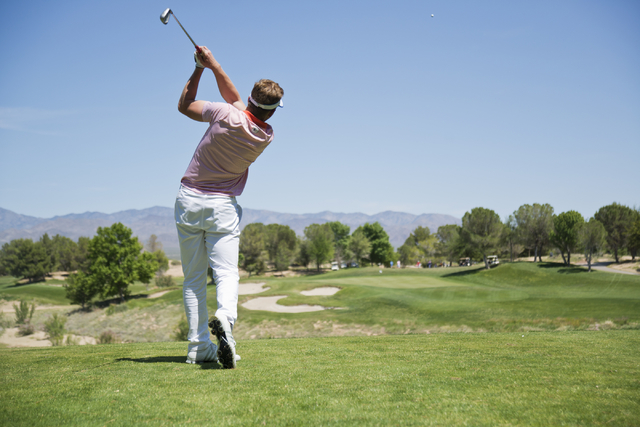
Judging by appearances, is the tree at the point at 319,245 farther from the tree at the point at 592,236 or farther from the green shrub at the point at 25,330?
the green shrub at the point at 25,330

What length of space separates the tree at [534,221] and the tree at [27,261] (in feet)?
247

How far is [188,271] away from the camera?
4.74 metres

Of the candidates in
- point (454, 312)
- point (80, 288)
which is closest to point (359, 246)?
point (80, 288)

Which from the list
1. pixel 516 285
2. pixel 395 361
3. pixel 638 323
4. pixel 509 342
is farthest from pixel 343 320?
pixel 516 285

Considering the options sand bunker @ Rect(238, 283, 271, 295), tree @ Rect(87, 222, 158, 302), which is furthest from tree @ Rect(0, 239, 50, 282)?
sand bunker @ Rect(238, 283, 271, 295)

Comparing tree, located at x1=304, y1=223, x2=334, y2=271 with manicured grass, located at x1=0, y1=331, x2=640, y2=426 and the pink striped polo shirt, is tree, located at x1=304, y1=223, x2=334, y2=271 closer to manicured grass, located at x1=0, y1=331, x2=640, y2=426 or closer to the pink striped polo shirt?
manicured grass, located at x1=0, y1=331, x2=640, y2=426

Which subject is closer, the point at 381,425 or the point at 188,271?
the point at 381,425

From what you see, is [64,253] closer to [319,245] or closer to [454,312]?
[319,245]

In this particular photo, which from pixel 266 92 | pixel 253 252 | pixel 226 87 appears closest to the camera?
pixel 266 92

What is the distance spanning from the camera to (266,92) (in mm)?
4258

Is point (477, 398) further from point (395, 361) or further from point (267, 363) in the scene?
point (267, 363)

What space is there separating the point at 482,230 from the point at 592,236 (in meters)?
9.48

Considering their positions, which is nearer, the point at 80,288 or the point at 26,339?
the point at 26,339

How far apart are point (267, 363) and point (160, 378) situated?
3.71 ft
